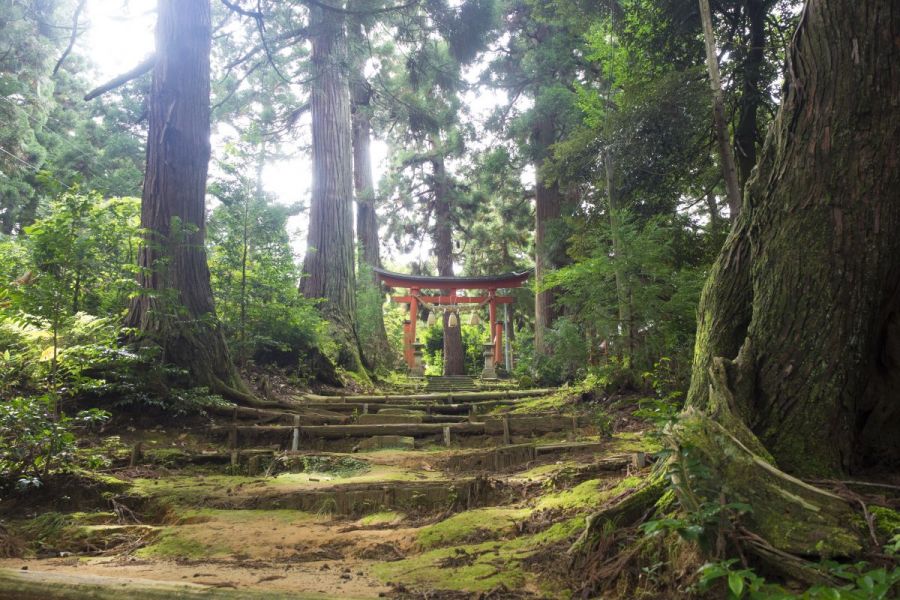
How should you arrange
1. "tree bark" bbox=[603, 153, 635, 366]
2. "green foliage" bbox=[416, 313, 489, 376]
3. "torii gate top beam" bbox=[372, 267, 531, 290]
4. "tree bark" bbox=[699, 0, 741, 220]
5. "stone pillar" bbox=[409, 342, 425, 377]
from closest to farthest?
"tree bark" bbox=[699, 0, 741, 220] → "tree bark" bbox=[603, 153, 635, 366] → "torii gate top beam" bbox=[372, 267, 531, 290] → "stone pillar" bbox=[409, 342, 425, 377] → "green foliage" bbox=[416, 313, 489, 376]

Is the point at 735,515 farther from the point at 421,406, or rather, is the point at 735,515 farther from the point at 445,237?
the point at 445,237

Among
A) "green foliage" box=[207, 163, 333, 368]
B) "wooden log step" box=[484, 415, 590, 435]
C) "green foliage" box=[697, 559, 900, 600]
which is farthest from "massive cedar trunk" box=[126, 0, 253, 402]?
"green foliage" box=[697, 559, 900, 600]

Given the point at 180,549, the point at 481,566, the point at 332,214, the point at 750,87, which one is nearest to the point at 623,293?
the point at 750,87

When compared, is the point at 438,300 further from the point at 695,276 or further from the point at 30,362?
the point at 30,362

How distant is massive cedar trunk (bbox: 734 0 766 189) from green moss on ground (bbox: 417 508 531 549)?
508 cm

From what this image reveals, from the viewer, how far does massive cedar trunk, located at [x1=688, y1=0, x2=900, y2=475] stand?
2.47 metres

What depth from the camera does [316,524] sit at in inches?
142

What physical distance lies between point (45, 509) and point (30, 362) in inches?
73.9

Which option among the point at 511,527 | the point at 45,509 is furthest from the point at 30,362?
the point at 511,527

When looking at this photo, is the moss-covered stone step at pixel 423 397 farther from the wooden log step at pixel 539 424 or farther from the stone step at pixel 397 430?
the wooden log step at pixel 539 424

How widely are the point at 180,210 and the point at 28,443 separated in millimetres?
3845

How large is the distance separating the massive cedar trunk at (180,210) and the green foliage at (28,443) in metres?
2.22

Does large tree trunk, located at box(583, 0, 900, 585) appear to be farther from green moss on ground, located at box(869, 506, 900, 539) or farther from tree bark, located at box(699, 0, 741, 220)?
tree bark, located at box(699, 0, 741, 220)

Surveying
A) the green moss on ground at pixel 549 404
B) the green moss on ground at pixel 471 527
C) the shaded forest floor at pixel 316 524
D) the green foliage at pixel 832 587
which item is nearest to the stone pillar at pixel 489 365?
the green moss on ground at pixel 549 404
